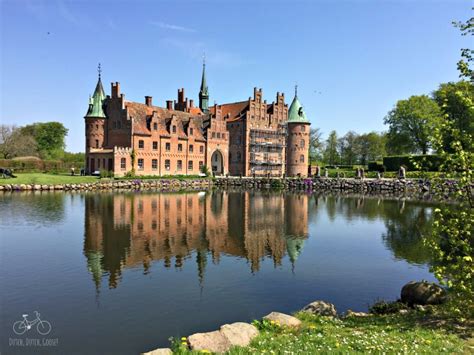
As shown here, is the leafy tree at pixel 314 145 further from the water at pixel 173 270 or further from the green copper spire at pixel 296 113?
the water at pixel 173 270

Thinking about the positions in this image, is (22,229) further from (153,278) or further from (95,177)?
(95,177)

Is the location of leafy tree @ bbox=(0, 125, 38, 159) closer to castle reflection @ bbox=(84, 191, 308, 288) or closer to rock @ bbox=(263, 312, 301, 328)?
castle reflection @ bbox=(84, 191, 308, 288)

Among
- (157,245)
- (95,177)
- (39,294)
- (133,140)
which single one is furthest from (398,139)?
(39,294)

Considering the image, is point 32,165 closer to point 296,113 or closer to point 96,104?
point 96,104

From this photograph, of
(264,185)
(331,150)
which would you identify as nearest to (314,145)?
(331,150)

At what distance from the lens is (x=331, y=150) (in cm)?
8844

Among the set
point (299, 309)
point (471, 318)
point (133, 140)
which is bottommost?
point (299, 309)

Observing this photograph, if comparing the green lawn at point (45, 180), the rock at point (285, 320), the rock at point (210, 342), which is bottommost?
the rock at point (285, 320)

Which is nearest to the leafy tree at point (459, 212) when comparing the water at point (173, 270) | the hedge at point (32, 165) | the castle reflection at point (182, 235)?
the water at point (173, 270)

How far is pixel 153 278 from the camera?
36.4ft

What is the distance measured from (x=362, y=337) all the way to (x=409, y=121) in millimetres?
64028

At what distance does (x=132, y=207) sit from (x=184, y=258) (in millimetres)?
13979

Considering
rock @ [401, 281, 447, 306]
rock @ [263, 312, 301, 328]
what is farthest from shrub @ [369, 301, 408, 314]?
rock @ [263, 312, 301, 328]

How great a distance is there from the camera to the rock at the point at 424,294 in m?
9.12
